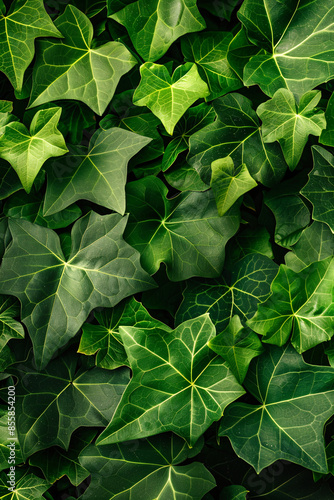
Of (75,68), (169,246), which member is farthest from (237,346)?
(75,68)

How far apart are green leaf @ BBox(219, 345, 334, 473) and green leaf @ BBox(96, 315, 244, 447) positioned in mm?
50

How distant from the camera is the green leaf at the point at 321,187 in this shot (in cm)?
75

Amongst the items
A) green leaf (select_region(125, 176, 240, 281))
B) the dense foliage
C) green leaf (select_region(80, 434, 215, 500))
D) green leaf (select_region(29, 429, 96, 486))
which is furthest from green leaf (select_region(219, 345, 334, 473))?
green leaf (select_region(29, 429, 96, 486))

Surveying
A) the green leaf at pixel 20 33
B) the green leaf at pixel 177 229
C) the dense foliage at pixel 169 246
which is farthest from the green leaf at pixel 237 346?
the green leaf at pixel 20 33

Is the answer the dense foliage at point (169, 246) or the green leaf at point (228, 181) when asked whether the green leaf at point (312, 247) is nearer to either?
the dense foliage at point (169, 246)

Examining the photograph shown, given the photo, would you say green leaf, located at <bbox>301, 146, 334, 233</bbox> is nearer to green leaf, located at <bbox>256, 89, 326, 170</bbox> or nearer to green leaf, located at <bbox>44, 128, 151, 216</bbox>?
green leaf, located at <bbox>256, 89, 326, 170</bbox>

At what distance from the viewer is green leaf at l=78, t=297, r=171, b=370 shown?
0.83 meters

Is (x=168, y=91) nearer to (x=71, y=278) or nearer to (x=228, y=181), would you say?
(x=228, y=181)

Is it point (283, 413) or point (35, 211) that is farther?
point (35, 211)

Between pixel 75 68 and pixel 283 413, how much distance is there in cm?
75

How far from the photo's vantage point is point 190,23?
2.55 ft

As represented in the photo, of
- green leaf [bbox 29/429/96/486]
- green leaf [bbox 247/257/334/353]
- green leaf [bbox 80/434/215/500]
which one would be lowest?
green leaf [bbox 29/429/96/486]

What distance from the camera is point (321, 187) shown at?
758 mm

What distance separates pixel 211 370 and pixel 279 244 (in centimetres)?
27
